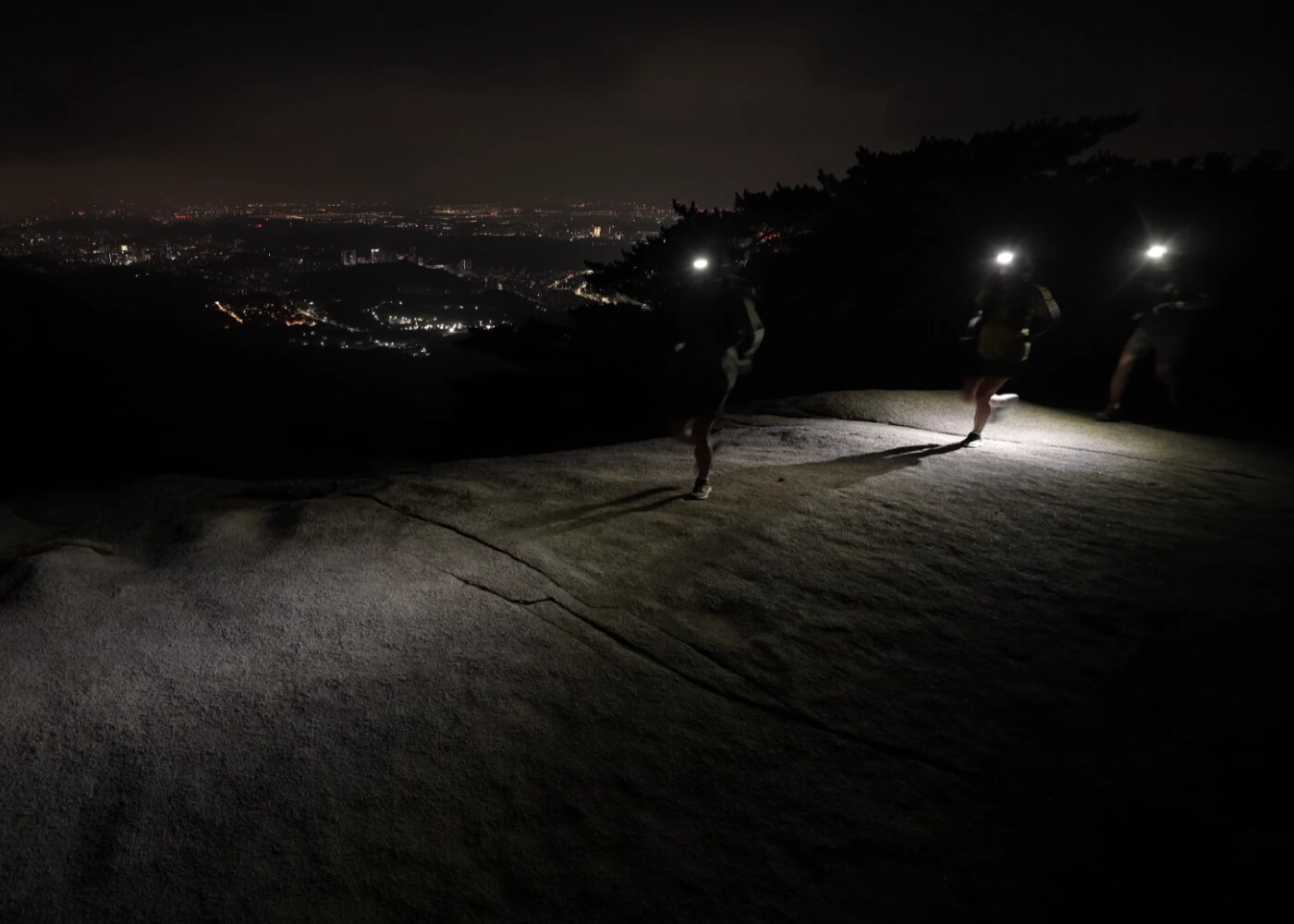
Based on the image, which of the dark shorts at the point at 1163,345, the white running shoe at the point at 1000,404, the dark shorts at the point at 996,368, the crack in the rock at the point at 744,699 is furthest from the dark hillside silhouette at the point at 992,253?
the crack in the rock at the point at 744,699

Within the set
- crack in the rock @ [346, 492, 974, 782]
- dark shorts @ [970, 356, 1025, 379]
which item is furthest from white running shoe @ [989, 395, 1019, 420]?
crack in the rock @ [346, 492, 974, 782]

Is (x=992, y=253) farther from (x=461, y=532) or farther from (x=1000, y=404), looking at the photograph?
(x=461, y=532)

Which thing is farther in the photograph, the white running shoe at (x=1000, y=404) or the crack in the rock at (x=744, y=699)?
the white running shoe at (x=1000, y=404)

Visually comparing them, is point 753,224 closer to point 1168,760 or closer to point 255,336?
point 1168,760

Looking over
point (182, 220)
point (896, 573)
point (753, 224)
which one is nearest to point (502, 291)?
point (753, 224)

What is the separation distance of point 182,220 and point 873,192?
Answer: 134 metres

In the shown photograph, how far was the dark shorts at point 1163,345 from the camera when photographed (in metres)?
7.65

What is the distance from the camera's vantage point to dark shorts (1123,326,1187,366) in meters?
7.65

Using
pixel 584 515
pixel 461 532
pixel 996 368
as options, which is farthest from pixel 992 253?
pixel 461 532

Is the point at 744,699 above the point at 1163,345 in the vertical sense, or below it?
below

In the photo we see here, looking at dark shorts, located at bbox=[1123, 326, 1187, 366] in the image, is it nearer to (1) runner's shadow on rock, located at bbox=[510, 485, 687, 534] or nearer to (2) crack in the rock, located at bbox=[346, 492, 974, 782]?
(1) runner's shadow on rock, located at bbox=[510, 485, 687, 534]

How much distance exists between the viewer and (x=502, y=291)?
190 ft

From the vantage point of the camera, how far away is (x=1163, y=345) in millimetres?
7707

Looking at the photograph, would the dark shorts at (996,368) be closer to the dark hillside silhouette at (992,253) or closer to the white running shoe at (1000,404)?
the white running shoe at (1000,404)
